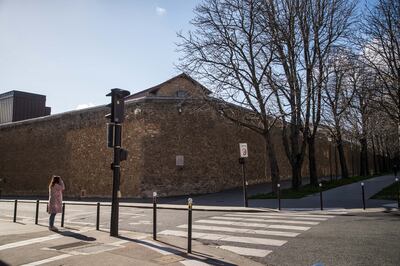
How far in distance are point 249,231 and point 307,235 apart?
5.43 feet

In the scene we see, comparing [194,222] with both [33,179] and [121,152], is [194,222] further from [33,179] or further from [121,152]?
[33,179]

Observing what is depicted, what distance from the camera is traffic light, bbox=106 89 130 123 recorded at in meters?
11.6

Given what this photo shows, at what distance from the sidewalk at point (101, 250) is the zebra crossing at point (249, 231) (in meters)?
0.59

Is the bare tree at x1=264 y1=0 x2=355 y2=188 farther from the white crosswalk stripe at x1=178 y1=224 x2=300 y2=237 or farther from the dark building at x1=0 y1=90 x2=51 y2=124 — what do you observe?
the dark building at x1=0 y1=90 x2=51 y2=124

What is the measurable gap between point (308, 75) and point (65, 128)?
1928 cm

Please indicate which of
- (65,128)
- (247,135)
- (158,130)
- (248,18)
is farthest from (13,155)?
(248,18)

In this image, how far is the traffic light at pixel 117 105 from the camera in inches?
456

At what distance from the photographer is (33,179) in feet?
115

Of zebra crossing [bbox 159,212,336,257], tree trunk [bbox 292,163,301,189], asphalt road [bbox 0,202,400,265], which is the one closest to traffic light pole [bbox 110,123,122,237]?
asphalt road [bbox 0,202,400,265]

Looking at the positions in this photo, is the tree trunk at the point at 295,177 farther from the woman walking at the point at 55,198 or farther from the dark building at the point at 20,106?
the dark building at the point at 20,106

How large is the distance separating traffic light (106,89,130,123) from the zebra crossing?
11.5 feet

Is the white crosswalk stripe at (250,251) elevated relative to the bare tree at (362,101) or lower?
lower

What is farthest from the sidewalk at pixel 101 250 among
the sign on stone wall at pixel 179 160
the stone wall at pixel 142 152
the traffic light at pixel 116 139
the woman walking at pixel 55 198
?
the sign on stone wall at pixel 179 160

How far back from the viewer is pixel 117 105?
1172 centimetres
